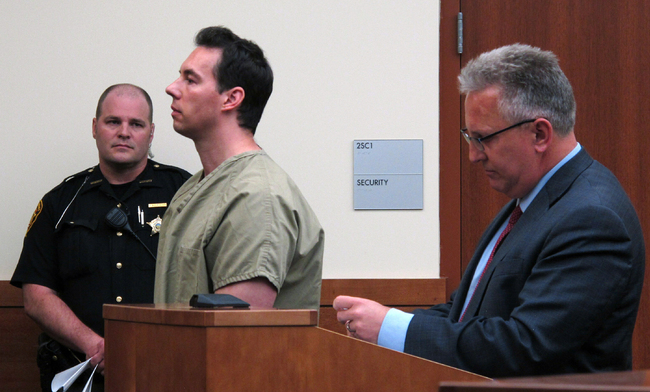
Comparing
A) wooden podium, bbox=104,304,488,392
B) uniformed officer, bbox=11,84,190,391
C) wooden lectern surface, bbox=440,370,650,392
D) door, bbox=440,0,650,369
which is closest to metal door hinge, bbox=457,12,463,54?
door, bbox=440,0,650,369

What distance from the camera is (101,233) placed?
117 inches

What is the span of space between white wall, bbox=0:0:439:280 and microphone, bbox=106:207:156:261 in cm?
55

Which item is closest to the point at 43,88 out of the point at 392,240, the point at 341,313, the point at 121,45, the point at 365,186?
the point at 121,45

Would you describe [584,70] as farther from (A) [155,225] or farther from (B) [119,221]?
(B) [119,221]

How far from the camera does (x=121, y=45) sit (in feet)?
11.0

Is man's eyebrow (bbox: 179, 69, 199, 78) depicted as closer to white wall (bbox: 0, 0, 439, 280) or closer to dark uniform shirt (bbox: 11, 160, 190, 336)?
dark uniform shirt (bbox: 11, 160, 190, 336)

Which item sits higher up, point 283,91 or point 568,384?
point 283,91

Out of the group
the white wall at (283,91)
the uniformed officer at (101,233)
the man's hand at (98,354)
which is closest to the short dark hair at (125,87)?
the uniformed officer at (101,233)

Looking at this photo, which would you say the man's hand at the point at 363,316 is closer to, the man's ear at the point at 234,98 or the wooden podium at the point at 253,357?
the wooden podium at the point at 253,357

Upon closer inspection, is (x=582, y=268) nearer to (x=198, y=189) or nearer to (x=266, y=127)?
(x=198, y=189)

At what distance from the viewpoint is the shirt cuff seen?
147 cm

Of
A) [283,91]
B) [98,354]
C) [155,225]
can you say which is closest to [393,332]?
[98,354]

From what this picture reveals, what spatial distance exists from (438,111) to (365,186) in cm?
52

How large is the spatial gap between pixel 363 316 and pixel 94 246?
1820 mm
